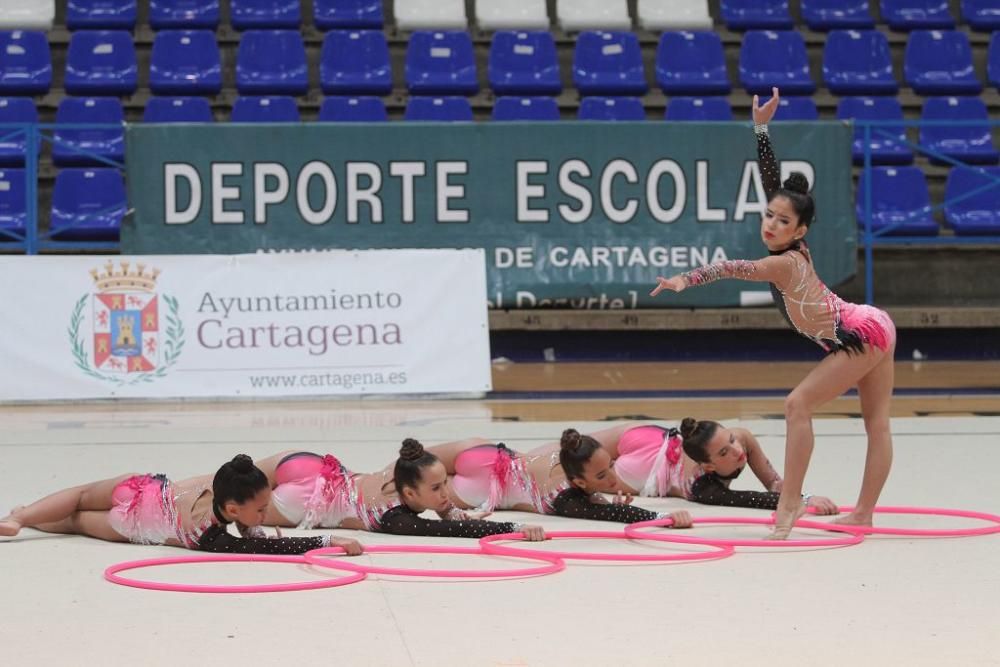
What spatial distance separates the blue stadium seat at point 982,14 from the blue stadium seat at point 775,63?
6.79ft

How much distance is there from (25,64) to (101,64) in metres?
0.71

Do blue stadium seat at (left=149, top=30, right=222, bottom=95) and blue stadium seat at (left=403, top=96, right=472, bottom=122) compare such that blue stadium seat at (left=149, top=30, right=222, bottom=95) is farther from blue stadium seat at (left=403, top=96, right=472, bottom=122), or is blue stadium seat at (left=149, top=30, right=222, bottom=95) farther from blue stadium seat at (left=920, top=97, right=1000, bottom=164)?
blue stadium seat at (left=920, top=97, right=1000, bottom=164)

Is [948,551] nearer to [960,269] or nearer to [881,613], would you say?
[881,613]

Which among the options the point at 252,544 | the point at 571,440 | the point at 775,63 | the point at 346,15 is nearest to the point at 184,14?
the point at 346,15

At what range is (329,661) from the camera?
339 cm

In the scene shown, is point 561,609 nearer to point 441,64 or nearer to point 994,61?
point 441,64

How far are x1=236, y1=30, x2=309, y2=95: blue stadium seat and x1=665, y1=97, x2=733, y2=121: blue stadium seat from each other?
353cm

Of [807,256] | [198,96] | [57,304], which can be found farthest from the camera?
[198,96]

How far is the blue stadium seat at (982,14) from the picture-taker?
1492 cm

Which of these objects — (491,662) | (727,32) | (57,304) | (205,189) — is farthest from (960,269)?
(491,662)

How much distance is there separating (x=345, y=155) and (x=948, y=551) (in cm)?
742

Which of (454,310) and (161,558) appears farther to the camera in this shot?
(454,310)

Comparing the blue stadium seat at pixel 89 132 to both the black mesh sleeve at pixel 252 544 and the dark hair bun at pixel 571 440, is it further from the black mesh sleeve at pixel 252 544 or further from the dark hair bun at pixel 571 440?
the black mesh sleeve at pixel 252 544

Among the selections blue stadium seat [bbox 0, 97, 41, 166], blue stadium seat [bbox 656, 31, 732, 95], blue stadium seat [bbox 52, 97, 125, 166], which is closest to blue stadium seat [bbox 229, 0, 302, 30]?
blue stadium seat [bbox 52, 97, 125, 166]
